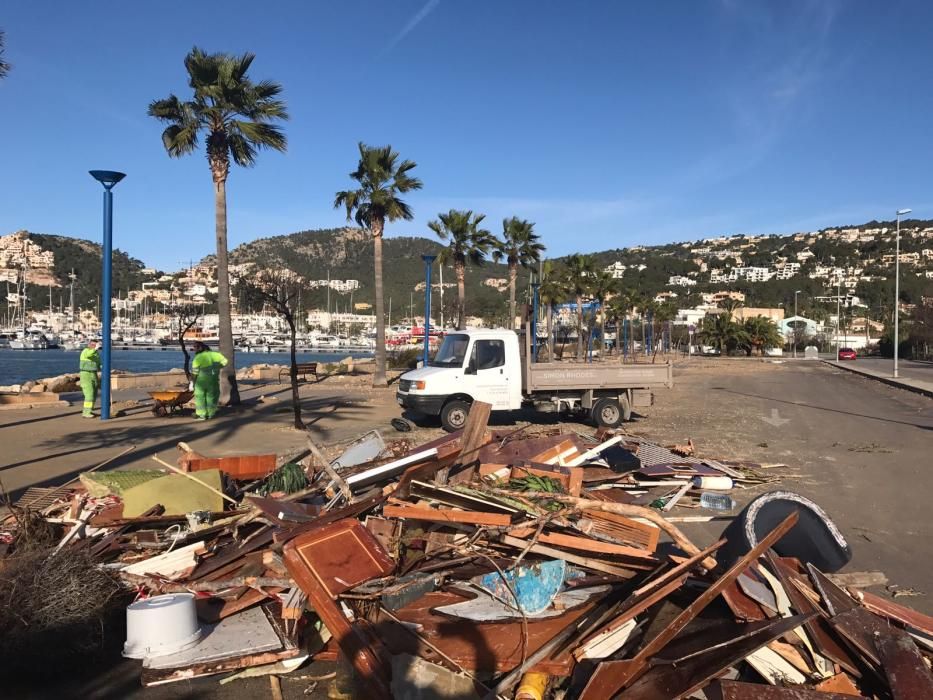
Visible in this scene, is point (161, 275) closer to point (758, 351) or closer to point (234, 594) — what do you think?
point (758, 351)

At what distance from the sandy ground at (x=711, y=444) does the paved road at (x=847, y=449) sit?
0.02m

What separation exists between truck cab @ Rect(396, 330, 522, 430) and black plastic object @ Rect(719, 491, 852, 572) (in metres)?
9.55

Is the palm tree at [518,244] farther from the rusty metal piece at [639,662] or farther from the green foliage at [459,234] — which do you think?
the rusty metal piece at [639,662]

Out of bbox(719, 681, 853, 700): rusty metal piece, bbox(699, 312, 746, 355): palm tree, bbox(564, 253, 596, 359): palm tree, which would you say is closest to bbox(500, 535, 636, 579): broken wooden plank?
bbox(719, 681, 853, 700): rusty metal piece

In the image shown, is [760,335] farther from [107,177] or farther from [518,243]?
[107,177]

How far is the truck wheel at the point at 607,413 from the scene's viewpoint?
16281 millimetres

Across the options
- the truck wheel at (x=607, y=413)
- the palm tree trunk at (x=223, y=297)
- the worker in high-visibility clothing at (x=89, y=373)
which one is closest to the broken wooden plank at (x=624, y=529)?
the truck wheel at (x=607, y=413)

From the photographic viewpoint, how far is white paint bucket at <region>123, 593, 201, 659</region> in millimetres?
4617

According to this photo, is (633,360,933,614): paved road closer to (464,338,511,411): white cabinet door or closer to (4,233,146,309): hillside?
(464,338,511,411): white cabinet door

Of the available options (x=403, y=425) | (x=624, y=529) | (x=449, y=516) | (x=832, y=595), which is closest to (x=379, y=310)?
(x=403, y=425)

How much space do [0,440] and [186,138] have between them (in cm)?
922

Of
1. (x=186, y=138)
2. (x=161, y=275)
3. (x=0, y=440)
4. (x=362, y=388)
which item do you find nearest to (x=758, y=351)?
(x=362, y=388)

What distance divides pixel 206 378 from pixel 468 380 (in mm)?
6168

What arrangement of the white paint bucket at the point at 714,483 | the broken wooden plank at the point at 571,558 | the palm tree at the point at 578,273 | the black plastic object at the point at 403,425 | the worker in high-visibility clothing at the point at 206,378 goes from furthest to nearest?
the palm tree at the point at 578,273 < the worker in high-visibility clothing at the point at 206,378 < the black plastic object at the point at 403,425 < the white paint bucket at the point at 714,483 < the broken wooden plank at the point at 571,558
